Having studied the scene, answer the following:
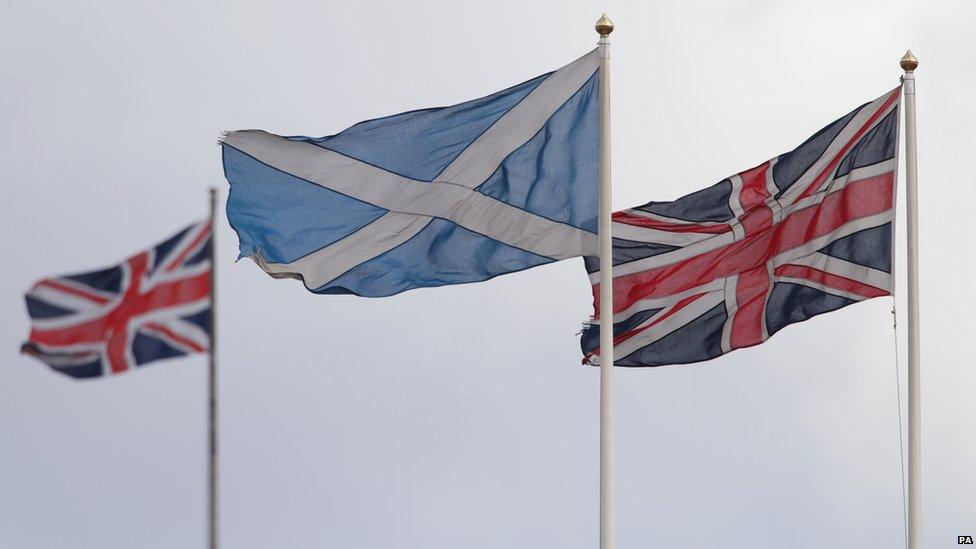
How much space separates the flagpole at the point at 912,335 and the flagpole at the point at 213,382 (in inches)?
460

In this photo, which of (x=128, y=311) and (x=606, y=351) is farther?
(x=606, y=351)

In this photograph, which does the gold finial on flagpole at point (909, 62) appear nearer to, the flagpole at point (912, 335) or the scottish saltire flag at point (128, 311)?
the flagpole at point (912, 335)

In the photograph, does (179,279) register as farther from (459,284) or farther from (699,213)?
(699,213)

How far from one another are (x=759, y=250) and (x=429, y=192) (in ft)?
16.3

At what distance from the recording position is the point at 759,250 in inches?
1232

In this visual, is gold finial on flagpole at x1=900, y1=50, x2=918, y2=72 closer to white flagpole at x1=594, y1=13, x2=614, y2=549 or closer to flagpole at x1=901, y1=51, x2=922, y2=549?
flagpole at x1=901, y1=51, x2=922, y2=549

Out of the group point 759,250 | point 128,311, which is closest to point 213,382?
point 128,311

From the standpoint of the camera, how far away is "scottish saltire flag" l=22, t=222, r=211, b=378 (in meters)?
22.9

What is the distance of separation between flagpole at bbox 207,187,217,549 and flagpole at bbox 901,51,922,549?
11694 millimetres

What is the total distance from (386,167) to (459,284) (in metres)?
2.04

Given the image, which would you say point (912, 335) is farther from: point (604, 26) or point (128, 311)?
point (128, 311)

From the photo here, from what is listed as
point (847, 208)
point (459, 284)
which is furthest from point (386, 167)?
point (847, 208)

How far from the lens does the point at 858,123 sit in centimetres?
3069

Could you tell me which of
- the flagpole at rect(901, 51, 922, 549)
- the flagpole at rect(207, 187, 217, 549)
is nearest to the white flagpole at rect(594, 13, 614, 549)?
the flagpole at rect(901, 51, 922, 549)
